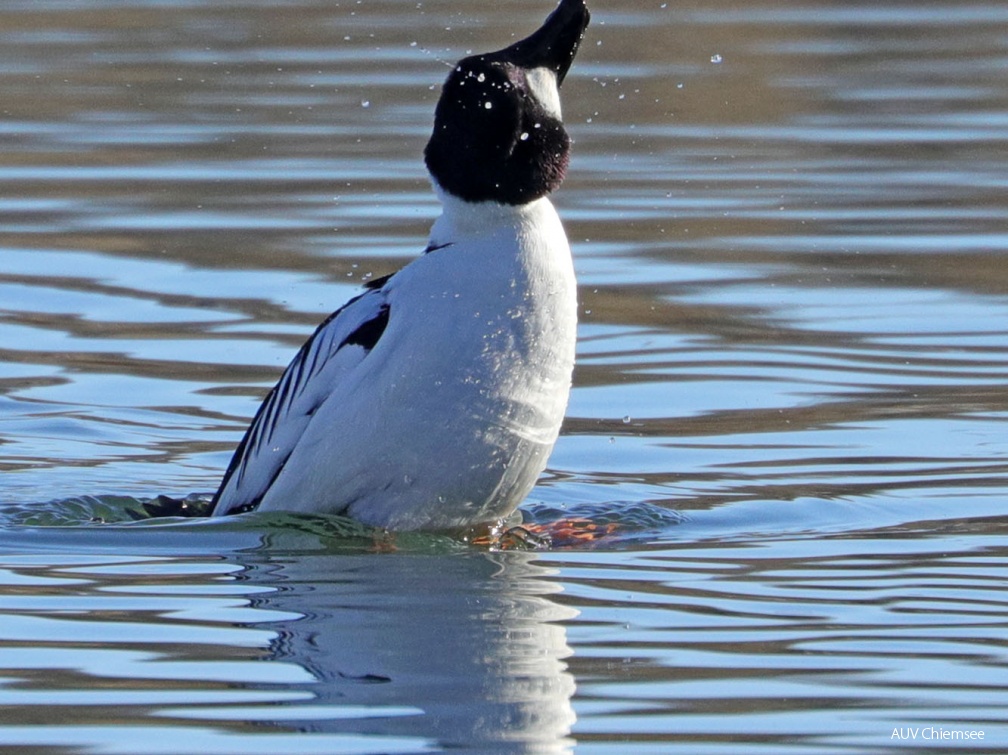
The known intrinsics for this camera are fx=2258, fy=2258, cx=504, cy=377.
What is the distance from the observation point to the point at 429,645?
4973mm

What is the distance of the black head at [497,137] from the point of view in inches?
235

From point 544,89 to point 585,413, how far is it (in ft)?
7.44

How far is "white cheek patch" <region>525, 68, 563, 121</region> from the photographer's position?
238 inches

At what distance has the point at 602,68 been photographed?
56.4 feet

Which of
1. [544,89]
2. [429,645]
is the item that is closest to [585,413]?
[544,89]

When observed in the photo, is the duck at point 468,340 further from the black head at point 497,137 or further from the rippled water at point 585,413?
the rippled water at point 585,413

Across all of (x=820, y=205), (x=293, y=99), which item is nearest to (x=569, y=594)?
(x=820, y=205)

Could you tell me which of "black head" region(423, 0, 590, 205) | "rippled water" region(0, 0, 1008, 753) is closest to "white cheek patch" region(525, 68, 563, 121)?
A: "black head" region(423, 0, 590, 205)

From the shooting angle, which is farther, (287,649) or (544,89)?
(544,89)

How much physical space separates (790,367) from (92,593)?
3.80m

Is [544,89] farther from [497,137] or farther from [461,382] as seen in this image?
[461,382]

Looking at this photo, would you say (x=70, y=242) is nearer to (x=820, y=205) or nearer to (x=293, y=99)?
(x=820, y=205)

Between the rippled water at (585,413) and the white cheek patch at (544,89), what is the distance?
3.91 ft

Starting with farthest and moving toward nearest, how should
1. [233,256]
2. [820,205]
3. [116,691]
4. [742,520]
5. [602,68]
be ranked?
[602,68] → [820,205] → [233,256] → [742,520] → [116,691]
